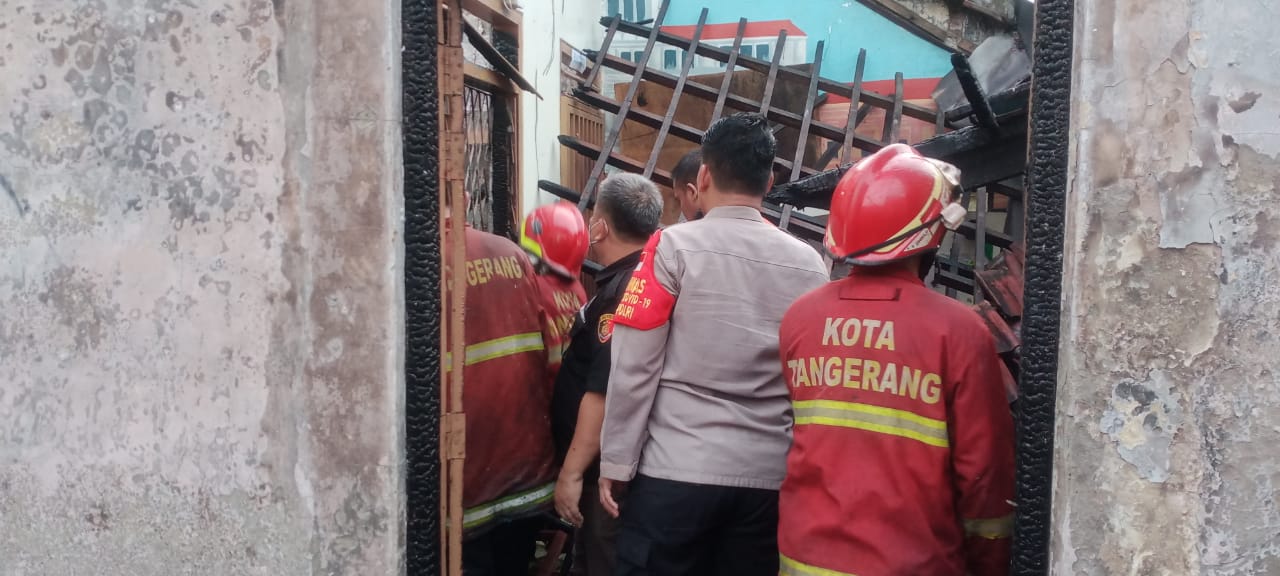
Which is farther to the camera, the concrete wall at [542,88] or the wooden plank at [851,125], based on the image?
the wooden plank at [851,125]

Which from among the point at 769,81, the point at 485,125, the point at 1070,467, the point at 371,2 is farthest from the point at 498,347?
the point at 769,81

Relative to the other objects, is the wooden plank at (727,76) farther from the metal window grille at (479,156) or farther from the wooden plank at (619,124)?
the metal window grille at (479,156)

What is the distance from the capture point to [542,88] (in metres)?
6.06

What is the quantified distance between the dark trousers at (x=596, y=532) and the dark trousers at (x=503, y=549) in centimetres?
16

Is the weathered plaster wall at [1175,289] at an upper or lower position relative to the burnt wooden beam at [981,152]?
lower

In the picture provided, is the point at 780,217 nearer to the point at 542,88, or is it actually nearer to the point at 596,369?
the point at 542,88

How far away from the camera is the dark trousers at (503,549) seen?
295cm

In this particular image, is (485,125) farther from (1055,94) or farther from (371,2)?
(1055,94)

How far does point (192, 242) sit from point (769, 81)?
188 inches

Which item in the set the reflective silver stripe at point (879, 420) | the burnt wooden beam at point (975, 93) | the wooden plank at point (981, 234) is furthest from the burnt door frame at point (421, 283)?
the wooden plank at point (981, 234)

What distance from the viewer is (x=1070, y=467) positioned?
1.90 metres

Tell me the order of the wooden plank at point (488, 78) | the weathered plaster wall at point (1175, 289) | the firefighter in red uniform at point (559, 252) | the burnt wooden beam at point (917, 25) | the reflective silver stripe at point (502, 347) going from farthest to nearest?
the burnt wooden beam at point (917, 25)
the wooden plank at point (488, 78)
the firefighter in red uniform at point (559, 252)
the reflective silver stripe at point (502, 347)
the weathered plaster wall at point (1175, 289)

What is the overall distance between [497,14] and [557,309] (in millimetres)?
2516

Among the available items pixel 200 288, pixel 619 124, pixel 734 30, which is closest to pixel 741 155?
pixel 200 288
